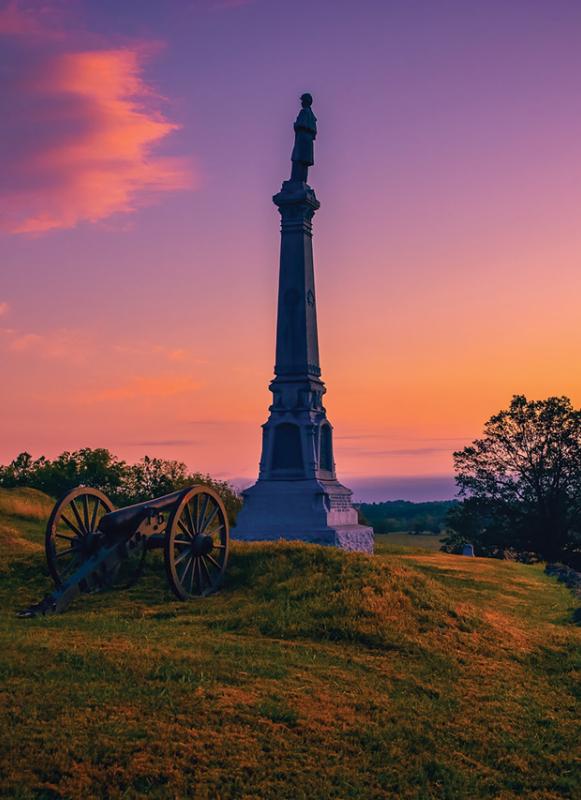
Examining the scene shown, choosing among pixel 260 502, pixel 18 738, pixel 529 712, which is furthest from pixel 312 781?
pixel 260 502

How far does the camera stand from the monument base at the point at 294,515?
27906 mm

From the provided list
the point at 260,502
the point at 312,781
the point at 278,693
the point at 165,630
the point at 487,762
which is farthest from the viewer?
the point at 260,502

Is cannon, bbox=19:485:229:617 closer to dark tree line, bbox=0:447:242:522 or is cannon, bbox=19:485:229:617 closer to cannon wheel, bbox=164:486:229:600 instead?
cannon wheel, bbox=164:486:229:600

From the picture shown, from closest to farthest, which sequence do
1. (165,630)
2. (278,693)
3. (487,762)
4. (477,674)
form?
(487,762) < (278,693) < (477,674) < (165,630)

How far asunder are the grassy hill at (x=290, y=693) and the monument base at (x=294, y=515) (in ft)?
32.3

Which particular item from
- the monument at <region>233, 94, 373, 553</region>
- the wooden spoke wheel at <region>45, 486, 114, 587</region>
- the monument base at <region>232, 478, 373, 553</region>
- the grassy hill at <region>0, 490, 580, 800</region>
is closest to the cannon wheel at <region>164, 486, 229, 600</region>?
the grassy hill at <region>0, 490, 580, 800</region>

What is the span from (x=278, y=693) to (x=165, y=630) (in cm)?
388

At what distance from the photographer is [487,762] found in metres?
9.49

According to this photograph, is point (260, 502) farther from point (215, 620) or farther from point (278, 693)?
point (278, 693)

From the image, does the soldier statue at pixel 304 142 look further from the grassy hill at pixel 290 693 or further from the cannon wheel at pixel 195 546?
the grassy hill at pixel 290 693

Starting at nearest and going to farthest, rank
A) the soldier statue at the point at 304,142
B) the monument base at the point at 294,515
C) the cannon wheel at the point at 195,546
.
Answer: the cannon wheel at the point at 195,546, the monument base at the point at 294,515, the soldier statue at the point at 304,142

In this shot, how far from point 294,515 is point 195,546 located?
12307 millimetres

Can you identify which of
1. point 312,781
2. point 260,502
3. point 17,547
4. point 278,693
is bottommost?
point 312,781

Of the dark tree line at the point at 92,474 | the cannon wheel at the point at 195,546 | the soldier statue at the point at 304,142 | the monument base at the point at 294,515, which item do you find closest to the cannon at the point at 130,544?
the cannon wheel at the point at 195,546
